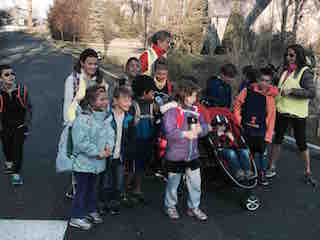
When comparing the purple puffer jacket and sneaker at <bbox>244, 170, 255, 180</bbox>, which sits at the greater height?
the purple puffer jacket

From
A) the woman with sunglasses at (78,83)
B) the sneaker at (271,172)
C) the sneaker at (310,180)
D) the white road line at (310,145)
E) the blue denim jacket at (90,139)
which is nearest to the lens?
the blue denim jacket at (90,139)

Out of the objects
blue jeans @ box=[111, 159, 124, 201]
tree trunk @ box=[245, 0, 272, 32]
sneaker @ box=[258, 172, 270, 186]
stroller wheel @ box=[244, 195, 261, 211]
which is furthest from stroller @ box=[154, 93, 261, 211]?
tree trunk @ box=[245, 0, 272, 32]

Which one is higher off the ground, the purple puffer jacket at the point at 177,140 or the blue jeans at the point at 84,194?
the purple puffer jacket at the point at 177,140

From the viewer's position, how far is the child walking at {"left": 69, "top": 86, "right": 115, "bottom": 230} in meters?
4.07

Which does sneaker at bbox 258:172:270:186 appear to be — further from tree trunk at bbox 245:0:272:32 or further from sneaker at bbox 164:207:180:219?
tree trunk at bbox 245:0:272:32

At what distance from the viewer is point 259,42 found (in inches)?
508

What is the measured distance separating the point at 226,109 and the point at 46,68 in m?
16.5

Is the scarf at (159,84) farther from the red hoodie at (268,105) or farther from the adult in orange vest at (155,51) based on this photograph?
the red hoodie at (268,105)

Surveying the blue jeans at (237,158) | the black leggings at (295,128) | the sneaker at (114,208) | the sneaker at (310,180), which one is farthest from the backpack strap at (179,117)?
the sneaker at (310,180)

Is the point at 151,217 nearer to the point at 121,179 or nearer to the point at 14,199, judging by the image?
the point at 121,179

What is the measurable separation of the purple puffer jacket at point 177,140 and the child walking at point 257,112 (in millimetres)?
1100

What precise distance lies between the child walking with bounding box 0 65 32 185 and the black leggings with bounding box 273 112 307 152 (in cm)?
352

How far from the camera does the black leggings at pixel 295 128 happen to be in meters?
5.59

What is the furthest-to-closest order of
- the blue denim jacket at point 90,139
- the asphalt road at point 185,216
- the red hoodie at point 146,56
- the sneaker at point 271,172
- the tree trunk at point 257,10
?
the tree trunk at point 257,10, the sneaker at point 271,172, the red hoodie at point 146,56, the asphalt road at point 185,216, the blue denim jacket at point 90,139
